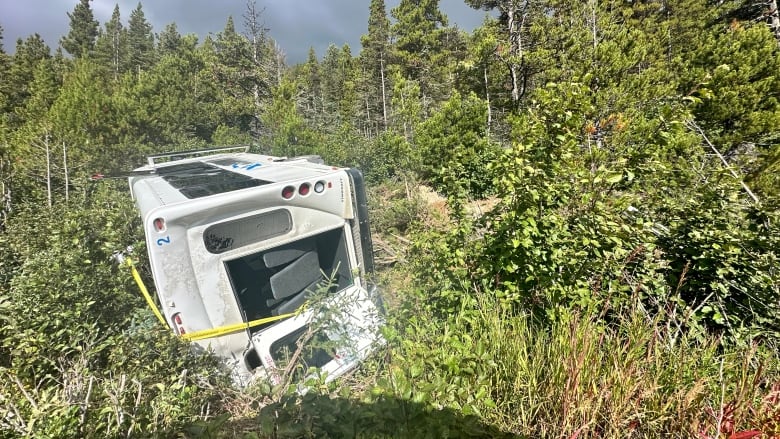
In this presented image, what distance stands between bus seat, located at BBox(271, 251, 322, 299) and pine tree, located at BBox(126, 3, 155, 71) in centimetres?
4794

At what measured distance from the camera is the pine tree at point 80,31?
41.2m

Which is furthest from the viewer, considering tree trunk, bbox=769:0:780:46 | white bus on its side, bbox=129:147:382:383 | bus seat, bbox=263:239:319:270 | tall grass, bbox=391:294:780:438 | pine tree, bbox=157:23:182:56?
pine tree, bbox=157:23:182:56

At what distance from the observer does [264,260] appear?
134 inches

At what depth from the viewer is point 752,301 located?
246cm

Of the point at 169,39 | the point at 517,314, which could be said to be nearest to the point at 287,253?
the point at 517,314

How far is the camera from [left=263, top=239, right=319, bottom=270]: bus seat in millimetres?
3443

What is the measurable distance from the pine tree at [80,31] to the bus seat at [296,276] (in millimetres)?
57421

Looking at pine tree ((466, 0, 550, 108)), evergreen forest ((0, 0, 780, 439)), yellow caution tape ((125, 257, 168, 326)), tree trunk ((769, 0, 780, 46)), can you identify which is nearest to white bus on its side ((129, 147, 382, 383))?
yellow caution tape ((125, 257, 168, 326))

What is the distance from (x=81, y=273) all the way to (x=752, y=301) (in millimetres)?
5816

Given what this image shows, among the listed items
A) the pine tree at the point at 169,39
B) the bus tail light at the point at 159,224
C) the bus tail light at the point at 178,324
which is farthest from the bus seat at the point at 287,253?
the pine tree at the point at 169,39

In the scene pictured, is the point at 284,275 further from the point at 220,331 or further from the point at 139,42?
the point at 139,42

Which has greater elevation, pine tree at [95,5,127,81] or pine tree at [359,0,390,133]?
pine tree at [95,5,127,81]

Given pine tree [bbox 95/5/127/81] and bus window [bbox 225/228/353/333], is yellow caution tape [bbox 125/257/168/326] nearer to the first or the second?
bus window [bbox 225/228/353/333]

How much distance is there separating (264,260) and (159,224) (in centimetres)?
109
